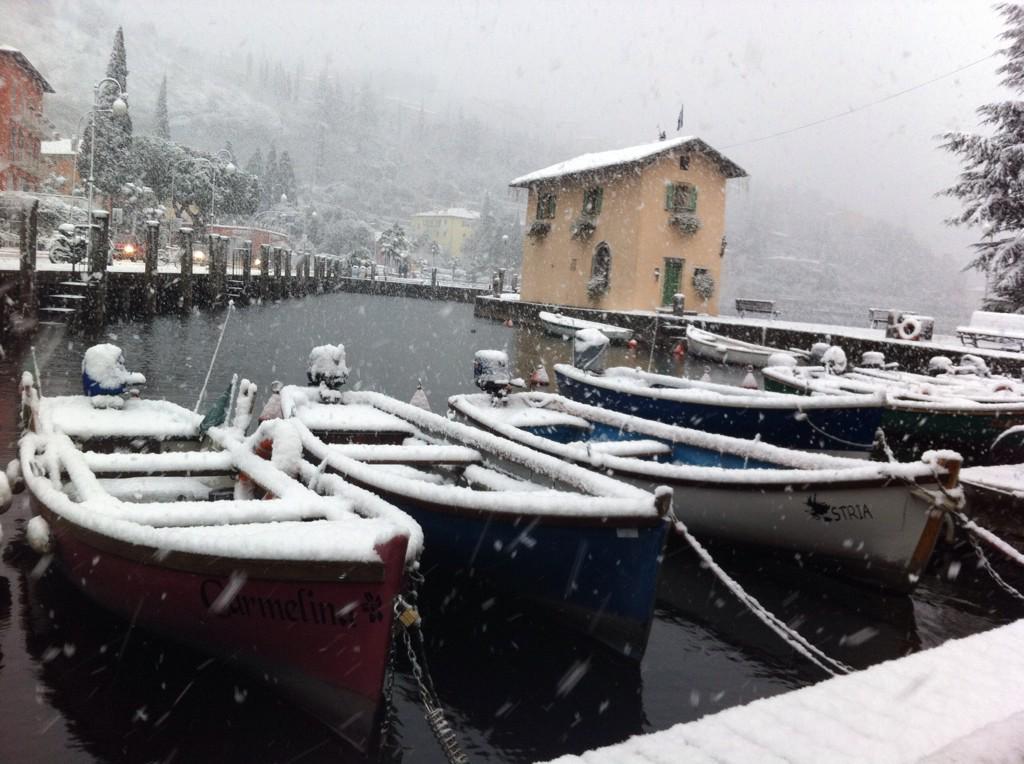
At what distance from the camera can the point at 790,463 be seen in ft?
27.5

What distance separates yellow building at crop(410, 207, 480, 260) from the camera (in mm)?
142250

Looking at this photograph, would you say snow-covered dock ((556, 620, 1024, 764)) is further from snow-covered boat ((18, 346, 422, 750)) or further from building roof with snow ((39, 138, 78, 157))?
building roof with snow ((39, 138, 78, 157))

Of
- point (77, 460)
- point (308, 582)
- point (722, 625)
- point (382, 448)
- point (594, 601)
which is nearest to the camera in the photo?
point (308, 582)

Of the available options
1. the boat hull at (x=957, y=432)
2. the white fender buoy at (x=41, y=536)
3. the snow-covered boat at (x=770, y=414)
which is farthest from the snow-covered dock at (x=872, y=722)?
the boat hull at (x=957, y=432)

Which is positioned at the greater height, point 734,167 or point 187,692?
point 734,167

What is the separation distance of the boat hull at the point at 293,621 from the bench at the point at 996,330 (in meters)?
23.3

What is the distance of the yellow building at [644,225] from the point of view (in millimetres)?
35500

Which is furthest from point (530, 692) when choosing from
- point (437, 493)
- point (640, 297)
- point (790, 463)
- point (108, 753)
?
point (640, 297)

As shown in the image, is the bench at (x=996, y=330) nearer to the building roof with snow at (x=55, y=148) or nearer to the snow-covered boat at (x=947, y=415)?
the snow-covered boat at (x=947, y=415)

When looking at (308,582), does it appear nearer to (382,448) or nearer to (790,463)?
(382,448)

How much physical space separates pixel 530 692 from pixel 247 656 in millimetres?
2041

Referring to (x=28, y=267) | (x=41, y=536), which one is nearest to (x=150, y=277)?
(x=28, y=267)

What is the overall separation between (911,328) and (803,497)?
2061 cm

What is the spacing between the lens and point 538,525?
6.02 metres
